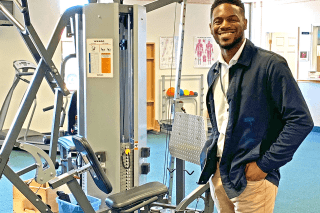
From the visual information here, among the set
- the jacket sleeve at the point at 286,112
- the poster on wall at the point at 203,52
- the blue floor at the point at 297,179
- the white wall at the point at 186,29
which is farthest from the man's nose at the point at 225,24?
the poster on wall at the point at 203,52

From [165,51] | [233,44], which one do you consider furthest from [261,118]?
[165,51]

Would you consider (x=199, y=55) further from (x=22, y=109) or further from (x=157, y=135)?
(x=22, y=109)

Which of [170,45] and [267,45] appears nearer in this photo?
[170,45]

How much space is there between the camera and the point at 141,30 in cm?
342

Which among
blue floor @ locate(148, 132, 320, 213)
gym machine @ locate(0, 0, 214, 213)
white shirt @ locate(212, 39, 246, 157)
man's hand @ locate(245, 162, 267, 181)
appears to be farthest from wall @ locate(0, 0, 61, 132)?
man's hand @ locate(245, 162, 267, 181)

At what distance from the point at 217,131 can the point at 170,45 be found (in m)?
6.95

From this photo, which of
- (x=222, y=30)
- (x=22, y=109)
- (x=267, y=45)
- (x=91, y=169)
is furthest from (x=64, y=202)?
(x=267, y=45)

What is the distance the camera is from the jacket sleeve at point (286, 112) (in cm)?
159

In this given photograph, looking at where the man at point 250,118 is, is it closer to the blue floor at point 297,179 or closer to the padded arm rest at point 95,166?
the padded arm rest at point 95,166

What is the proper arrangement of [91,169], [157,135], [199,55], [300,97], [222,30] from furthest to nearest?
[199,55], [157,135], [91,169], [222,30], [300,97]

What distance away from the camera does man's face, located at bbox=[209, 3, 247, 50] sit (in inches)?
67.8

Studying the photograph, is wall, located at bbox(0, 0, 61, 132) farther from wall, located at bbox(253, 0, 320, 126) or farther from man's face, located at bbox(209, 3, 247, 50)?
man's face, located at bbox(209, 3, 247, 50)

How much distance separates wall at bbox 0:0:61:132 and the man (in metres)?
6.54

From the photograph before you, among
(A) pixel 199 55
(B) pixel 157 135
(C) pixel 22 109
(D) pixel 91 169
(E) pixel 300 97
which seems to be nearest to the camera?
(E) pixel 300 97
